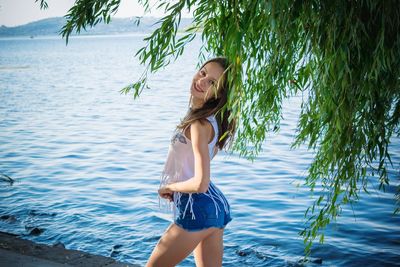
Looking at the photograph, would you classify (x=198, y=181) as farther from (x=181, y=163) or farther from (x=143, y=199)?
(x=143, y=199)

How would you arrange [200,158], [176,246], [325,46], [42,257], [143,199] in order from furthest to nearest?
1. [143,199]
2. [42,257]
3. [325,46]
4. [176,246]
5. [200,158]

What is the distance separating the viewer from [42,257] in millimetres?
4793

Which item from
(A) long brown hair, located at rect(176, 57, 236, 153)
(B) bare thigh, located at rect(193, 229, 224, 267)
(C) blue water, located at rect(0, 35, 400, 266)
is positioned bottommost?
(C) blue water, located at rect(0, 35, 400, 266)

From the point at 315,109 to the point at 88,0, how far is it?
2055 mm

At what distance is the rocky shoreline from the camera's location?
459cm

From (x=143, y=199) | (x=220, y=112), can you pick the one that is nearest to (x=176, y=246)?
(x=220, y=112)

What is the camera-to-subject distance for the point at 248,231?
820cm

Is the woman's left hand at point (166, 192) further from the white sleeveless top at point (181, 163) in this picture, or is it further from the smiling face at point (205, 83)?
the smiling face at point (205, 83)

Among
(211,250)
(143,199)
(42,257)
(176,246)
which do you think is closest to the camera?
(176,246)

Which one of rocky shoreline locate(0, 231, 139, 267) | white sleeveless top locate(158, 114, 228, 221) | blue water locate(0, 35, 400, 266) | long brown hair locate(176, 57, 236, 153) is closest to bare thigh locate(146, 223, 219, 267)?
white sleeveless top locate(158, 114, 228, 221)

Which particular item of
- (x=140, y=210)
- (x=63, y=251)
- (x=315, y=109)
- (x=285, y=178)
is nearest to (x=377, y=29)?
(x=315, y=109)

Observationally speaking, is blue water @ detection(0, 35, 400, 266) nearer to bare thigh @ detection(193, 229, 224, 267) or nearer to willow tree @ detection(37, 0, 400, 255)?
willow tree @ detection(37, 0, 400, 255)

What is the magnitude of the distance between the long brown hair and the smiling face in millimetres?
31

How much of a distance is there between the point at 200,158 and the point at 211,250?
2.06 ft
